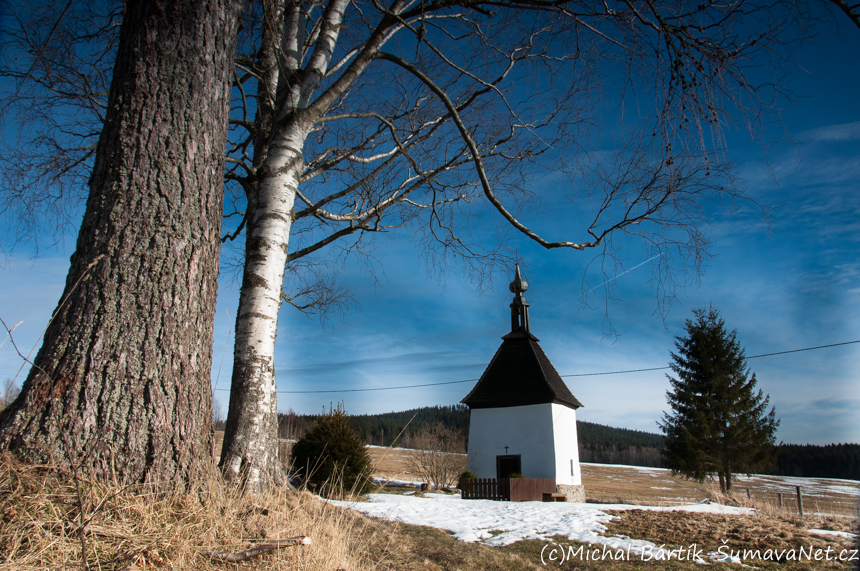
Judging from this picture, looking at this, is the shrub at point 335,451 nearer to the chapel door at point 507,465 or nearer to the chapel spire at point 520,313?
the chapel door at point 507,465

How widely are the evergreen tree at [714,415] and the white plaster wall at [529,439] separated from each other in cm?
877

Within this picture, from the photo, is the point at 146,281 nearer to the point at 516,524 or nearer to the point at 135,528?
the point at 135,528

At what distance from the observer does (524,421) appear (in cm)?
2041

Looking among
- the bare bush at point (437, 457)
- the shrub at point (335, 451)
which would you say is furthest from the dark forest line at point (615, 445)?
the shrub at point (335, 451)

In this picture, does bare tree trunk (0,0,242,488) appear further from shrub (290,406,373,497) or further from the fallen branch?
shrub (290,406,373,497)

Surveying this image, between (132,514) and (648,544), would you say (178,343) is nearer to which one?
(132,514)

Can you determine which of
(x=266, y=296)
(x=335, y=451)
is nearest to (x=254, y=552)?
(x=266, y=296)

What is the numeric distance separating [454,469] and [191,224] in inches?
858

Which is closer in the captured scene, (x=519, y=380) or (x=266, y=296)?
(x=266, y=296)

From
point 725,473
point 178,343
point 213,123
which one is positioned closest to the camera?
point 178,343

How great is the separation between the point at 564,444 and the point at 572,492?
197cm

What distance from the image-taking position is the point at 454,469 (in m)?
22.1

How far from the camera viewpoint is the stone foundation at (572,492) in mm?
18938

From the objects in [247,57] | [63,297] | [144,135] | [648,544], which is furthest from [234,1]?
[648,544]
